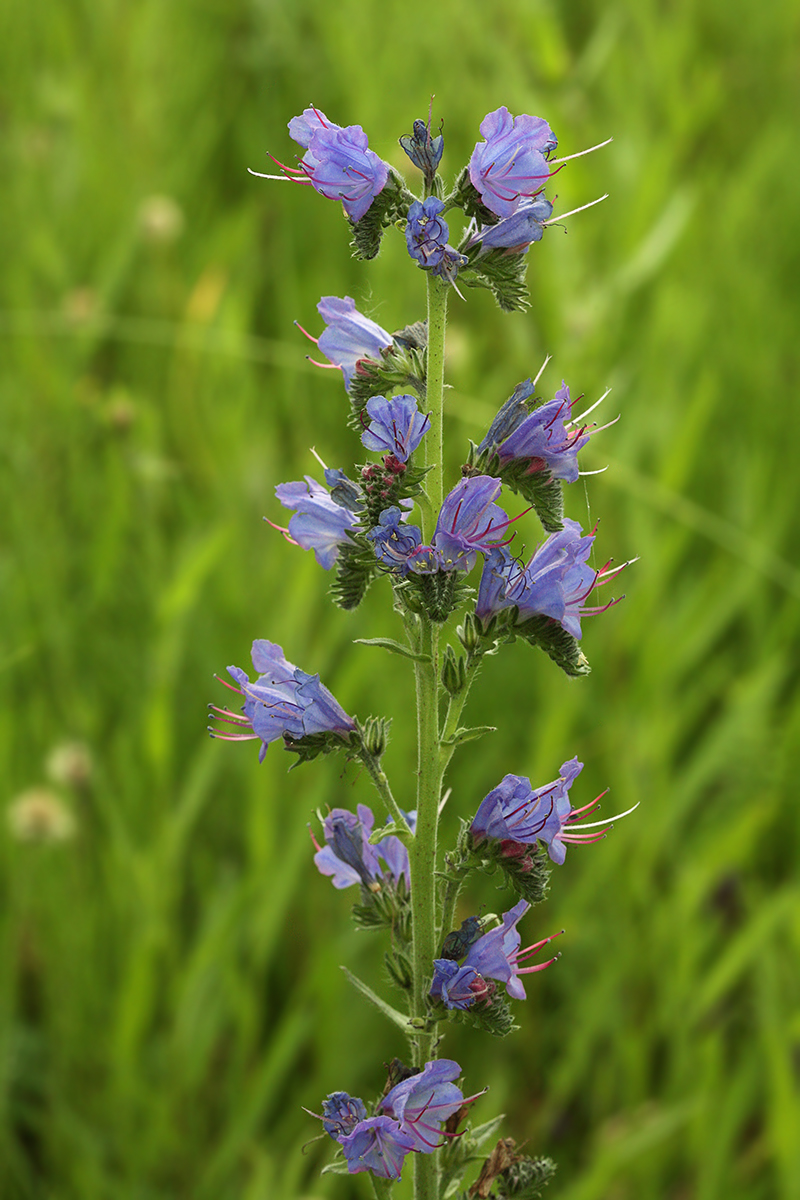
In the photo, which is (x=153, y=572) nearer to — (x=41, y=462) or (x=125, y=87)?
(x=41, y=462)

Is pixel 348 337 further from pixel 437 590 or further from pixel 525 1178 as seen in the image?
pixel 525 1178

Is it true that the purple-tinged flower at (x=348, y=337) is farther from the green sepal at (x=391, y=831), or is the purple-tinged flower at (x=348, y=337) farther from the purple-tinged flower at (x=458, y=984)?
the purple-tinged flower at (x=458, y=984)

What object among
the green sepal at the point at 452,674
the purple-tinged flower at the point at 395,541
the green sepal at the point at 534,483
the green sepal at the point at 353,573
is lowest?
the green sepal at the point at 452,674

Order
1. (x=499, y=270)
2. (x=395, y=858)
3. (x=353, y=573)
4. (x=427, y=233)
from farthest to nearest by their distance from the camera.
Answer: (x=395, y=858), (x=353, y=573), (x=499, y=270), (x=427, y=233)

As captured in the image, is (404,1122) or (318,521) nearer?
(404,1122)

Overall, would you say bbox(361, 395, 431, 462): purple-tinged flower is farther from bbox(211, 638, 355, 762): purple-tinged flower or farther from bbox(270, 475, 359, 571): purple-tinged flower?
bbox(211, 638, 355, 762): purple-tinged flower

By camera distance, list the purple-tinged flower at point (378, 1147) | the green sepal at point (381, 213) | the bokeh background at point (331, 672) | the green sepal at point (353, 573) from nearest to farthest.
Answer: the purple-tinged flower at point (378, 1147), the green sepal at point (381, 213), the green sepal at point (353, 573), the bokeh background at point (331, 672)

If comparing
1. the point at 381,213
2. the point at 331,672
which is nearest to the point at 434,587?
the point at 381,213

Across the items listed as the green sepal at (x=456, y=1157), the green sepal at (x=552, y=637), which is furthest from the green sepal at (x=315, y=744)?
the green sepal at (x=456, y=1157)
